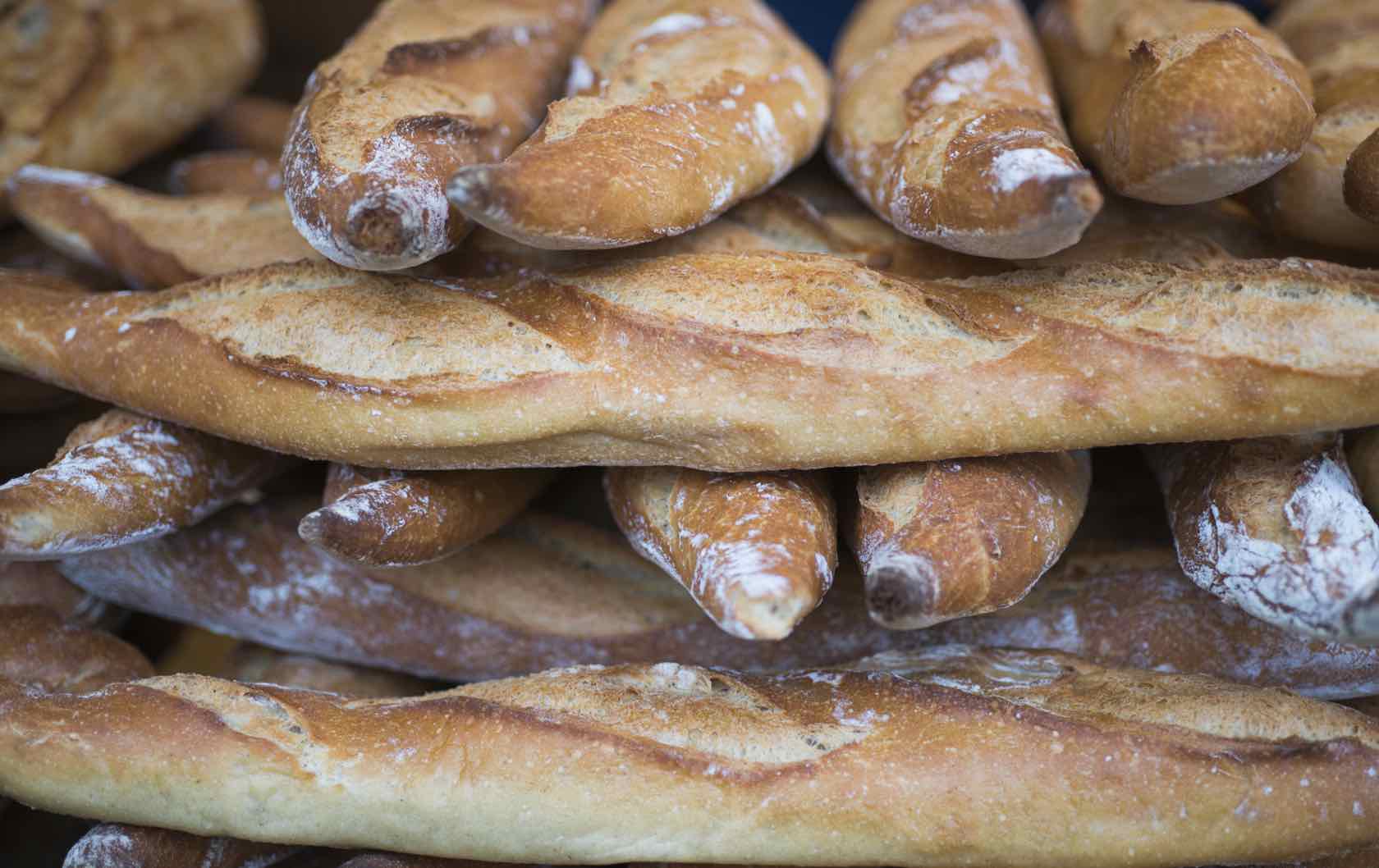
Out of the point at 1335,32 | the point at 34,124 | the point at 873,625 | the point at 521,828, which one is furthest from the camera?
the point at 34,124

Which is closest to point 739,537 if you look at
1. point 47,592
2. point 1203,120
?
point 1203,120

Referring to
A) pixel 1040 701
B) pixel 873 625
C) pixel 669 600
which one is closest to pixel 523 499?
Answer: pixel 669 600

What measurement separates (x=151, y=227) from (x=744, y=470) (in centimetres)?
110

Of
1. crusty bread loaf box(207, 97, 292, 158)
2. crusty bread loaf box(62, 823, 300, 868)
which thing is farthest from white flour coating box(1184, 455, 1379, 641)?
crusty bread loaf box(207, 97, 292, 158)

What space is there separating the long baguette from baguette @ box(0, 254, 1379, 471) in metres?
0.28

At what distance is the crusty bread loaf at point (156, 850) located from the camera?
132cm

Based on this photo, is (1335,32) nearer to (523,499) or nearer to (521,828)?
(523,499)

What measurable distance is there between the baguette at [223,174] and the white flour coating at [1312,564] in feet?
5.53

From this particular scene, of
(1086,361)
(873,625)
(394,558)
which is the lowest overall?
(873,625)

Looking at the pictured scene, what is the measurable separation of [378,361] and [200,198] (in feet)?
2.15

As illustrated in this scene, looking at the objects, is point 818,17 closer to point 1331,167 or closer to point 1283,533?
point 1331,167

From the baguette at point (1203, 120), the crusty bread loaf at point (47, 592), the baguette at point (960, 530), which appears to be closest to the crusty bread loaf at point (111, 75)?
the crusty bread loaf at point (47, 592)

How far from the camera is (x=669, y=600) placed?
62.1 inches

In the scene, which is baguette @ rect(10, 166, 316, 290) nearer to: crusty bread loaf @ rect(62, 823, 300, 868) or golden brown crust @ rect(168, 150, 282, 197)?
golden brown crust @ rect(168, 150, 282, 197)
